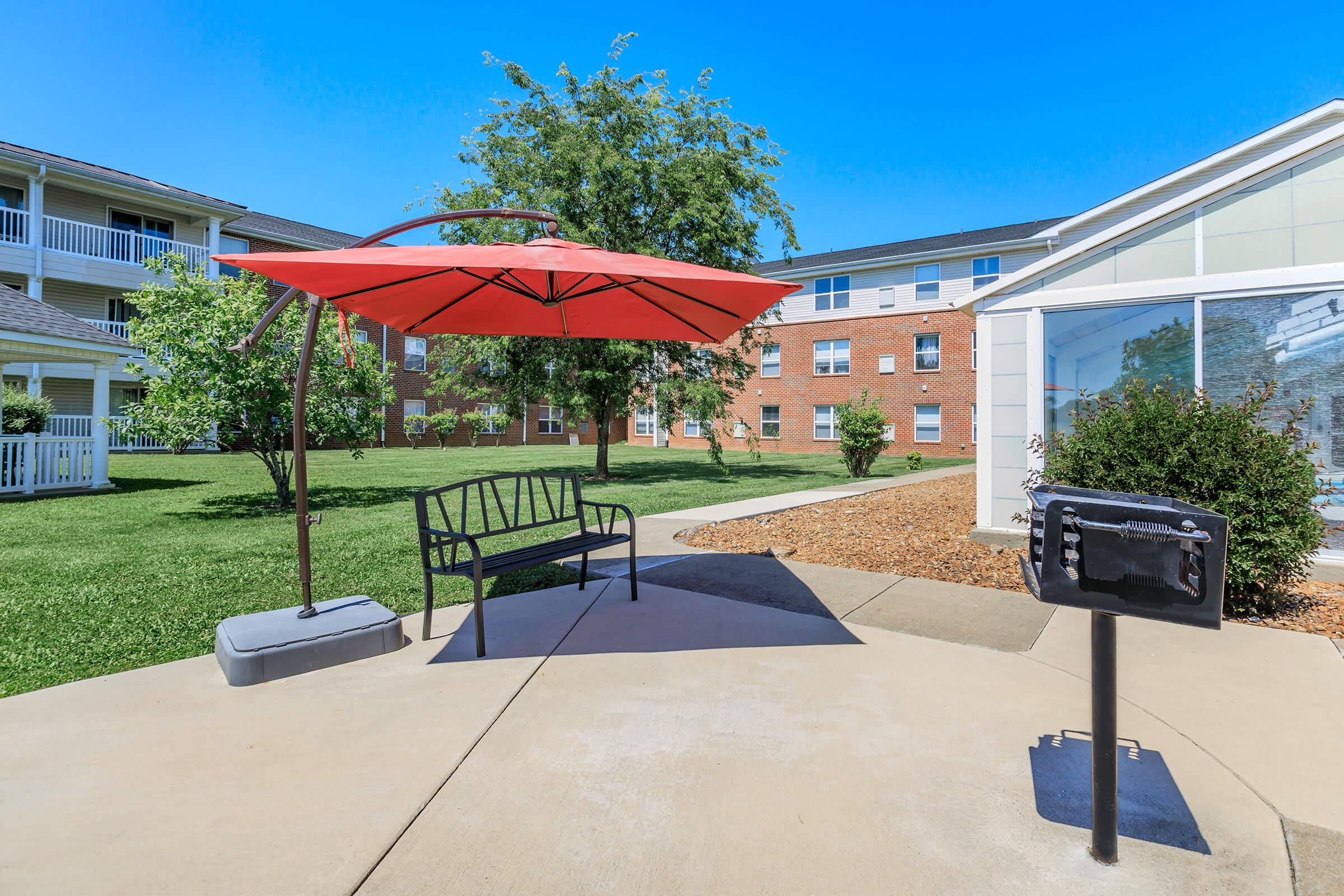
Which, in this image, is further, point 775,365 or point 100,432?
point 775,365

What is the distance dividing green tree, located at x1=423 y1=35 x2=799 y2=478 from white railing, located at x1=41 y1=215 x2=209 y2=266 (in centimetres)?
1080

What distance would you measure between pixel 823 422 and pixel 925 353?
18.5 ft

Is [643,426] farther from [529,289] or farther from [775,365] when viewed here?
[529,289]

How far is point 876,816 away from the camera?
7.90ft

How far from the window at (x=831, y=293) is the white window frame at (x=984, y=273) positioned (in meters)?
5.36

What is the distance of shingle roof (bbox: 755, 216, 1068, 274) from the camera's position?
27.8m

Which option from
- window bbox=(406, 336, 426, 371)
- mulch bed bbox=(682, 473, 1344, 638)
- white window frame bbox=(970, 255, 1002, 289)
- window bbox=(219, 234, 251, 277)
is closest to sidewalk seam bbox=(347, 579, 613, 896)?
mulch bed bbox=(682, 473, 1344, 638)

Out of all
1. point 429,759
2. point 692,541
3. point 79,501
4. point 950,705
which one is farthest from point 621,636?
point 79,501

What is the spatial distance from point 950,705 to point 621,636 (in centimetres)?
206

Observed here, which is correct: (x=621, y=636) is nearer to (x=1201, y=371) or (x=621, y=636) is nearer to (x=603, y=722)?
(x=603, y=722)

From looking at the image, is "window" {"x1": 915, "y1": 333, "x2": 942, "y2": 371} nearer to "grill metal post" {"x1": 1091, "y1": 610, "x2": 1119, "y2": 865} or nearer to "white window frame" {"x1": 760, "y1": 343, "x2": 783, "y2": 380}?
"white window frame" {"x1": 760, "y1": 343, "x2": 783, "y2": 380}

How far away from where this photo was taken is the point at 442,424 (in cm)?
3106

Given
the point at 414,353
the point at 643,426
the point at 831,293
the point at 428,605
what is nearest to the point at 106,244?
the point at 414,353

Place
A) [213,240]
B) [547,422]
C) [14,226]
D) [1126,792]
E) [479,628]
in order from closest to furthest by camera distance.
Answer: [1126,792] < [479,628] < [14,226] < [213,240] < [547,422]
